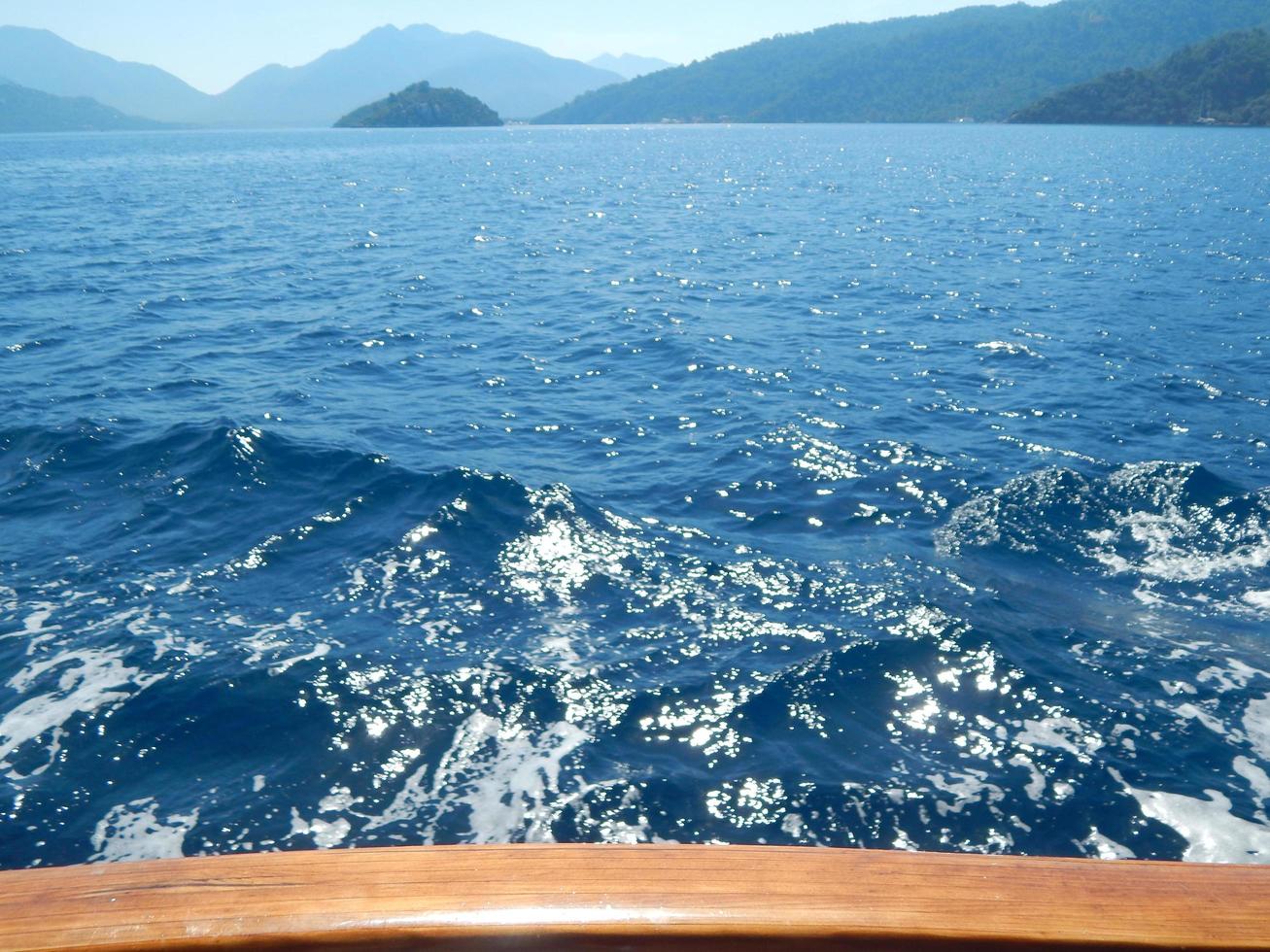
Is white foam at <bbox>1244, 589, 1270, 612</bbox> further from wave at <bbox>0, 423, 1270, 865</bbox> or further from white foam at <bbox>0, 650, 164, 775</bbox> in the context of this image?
white foam at <bbox>0, 650, 164, 775</bbox>

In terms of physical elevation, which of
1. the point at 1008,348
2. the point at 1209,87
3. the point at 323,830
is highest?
the point at 1209,87

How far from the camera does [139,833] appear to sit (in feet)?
24.0

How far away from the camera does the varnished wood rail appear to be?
6.93ft

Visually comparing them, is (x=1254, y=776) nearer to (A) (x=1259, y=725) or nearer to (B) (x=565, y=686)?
(A) (x=1259, y=725)

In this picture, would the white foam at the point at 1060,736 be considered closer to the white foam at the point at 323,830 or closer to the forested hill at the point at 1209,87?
the white foam at the point at 323,830

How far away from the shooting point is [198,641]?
393 inches

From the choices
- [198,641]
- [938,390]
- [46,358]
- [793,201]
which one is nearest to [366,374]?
[46,358]

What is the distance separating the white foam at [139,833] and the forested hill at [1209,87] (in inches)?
8666

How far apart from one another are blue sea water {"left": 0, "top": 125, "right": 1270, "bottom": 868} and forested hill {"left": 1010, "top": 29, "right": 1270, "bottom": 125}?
644ft

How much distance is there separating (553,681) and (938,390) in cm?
1373

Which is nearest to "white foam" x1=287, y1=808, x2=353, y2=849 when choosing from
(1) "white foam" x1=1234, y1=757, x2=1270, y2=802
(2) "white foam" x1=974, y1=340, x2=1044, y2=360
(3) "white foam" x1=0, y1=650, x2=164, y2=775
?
(3) "white foam" x1=0, y1=650, x2=164, y2=775

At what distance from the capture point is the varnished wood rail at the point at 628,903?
6.93 feet

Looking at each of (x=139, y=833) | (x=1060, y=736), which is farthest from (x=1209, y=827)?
(x=139, y=833)

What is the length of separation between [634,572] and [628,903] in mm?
9495
